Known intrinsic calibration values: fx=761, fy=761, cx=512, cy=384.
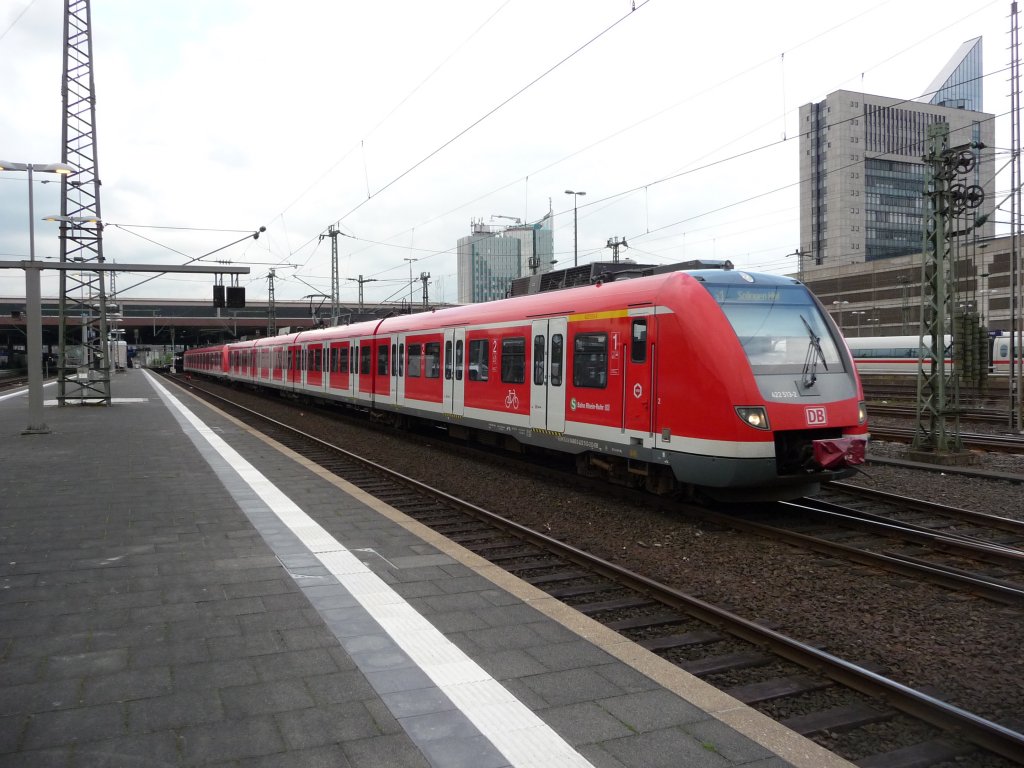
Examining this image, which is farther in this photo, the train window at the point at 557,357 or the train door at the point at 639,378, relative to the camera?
the train window at the point at 557,357

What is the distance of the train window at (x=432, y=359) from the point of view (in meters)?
15.1

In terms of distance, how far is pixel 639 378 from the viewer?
8898 mm

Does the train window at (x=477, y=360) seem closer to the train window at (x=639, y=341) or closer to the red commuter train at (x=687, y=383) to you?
the red commuter train at (x=687, y=383)

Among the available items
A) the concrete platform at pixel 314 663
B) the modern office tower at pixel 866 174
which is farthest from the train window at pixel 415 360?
the modern office tower at pixel 866 174

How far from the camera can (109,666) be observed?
4047mm

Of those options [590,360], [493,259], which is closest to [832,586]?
[590,360]

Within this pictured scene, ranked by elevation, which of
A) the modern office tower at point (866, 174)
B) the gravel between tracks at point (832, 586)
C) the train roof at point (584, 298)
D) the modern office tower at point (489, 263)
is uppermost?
the modern office tower at point (866, 174)

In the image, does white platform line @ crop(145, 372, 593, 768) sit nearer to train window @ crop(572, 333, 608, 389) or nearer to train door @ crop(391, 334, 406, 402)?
train window @ crop(572, 333, 608, 389)

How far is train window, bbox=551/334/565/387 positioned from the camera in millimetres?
10703

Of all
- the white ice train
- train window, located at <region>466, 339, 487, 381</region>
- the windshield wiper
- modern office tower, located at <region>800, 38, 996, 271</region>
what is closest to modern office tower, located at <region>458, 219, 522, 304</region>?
the white ice train

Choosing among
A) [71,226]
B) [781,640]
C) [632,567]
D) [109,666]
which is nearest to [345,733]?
[109,666]

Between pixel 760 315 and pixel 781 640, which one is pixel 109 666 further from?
pixel 760 315

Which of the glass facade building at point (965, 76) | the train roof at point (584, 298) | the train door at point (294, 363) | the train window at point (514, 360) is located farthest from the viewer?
the glass facade building at point (965, 76)

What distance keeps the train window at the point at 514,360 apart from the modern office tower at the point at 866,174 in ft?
287
